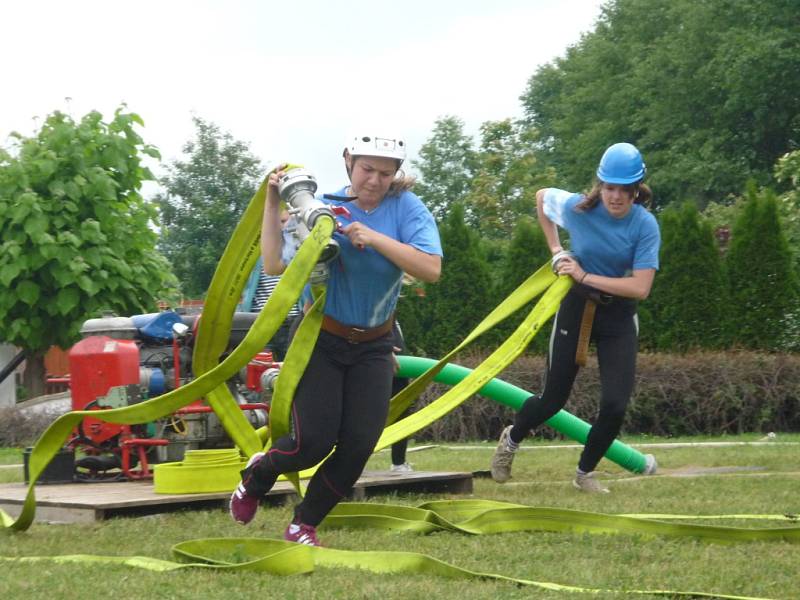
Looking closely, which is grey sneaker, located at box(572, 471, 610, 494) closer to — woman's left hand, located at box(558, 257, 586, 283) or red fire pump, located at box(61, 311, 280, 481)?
woman's left hand, located at box(558, 257, 586, 283)

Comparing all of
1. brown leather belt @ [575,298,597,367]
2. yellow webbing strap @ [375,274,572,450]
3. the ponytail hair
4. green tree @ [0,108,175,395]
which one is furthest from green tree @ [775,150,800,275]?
the ponytail hair

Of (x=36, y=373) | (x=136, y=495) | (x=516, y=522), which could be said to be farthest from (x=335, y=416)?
(x=36, y=373)

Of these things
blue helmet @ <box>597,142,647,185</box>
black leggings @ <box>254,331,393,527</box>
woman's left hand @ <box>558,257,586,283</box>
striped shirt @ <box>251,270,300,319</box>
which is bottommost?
black leggings @ <box>254,331,393,527</box>

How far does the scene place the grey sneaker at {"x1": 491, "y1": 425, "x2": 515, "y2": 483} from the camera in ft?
29.1

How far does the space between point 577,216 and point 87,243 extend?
839 cm

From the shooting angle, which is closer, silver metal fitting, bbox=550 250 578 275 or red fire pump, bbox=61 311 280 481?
silver metal fitting, bbox=550 250 578 275

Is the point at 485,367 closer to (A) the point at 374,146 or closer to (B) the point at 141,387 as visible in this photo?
(A) the point at 374,146

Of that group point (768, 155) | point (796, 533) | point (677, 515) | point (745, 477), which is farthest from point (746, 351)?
point (768, 155)

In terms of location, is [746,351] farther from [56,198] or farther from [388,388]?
[388,388]

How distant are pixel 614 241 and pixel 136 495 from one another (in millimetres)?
3019

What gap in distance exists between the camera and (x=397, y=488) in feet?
27.1

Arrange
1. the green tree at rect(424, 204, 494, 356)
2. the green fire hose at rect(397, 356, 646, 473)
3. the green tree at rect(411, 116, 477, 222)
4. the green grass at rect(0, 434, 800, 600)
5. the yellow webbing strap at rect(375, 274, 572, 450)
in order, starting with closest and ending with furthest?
the green grass at rect(0, 434, 800, 600), the yellow webbing strap at rect(375, 274, 572, 450), the green fire hose at rect(397, 356, 646, 473), the green tree at rect(424, 204, 494, 356), the green tree at rect(411, 116, 477, 222)

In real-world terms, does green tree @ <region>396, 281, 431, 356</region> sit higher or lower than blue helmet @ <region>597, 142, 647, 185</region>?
lower

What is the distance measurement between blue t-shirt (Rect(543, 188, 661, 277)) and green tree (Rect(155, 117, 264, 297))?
1287 inches
